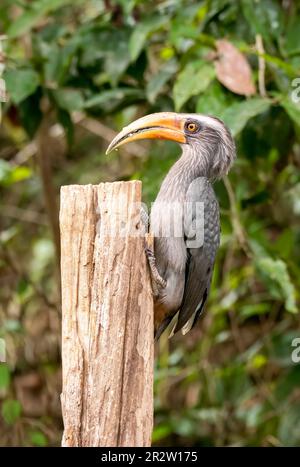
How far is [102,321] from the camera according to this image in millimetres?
2500

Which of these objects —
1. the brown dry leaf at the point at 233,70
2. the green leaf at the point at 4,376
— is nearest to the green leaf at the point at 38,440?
the green leaf at the point at 4,376

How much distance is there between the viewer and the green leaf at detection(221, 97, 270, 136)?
132 inches

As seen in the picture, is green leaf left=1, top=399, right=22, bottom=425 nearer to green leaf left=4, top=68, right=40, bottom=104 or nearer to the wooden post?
green leaf left=4, top=68, right=40, bottom=104

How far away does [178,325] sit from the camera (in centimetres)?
315

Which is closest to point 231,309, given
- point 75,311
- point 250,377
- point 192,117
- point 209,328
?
point 209,328

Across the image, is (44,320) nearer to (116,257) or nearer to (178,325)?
(178,325)

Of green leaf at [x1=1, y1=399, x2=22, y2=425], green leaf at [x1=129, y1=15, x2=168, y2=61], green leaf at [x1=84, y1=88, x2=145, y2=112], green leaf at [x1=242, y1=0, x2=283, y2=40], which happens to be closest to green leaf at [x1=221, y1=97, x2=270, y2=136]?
green leaf at [x1=242, y1=0, x2=283, y2=40]

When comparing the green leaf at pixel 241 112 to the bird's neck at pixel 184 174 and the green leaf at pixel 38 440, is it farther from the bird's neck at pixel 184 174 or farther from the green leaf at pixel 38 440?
the green leaf at pixel 38 440

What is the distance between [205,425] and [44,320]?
149cm

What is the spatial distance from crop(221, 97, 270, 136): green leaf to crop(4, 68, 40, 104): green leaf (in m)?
1.03

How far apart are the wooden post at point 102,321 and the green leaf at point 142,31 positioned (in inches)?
56.1

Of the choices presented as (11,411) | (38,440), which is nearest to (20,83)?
(11,411)

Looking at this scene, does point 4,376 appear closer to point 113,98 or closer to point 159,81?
point 113,98

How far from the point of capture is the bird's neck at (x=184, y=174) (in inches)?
118
